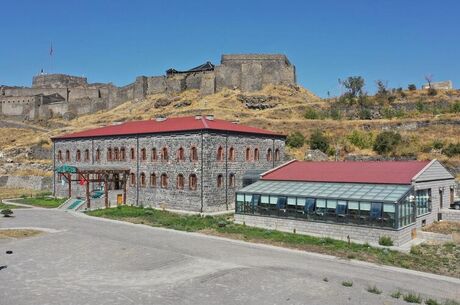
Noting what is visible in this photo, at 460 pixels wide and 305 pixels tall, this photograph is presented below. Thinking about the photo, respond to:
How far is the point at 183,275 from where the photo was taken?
1850 centimetres

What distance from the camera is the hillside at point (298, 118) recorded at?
5422 centimetres

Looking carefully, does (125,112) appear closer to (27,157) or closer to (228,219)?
(27,157)

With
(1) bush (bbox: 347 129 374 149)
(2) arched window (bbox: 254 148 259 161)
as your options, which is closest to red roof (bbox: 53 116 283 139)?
(2) arched window (bbox: 254 148 259 161)

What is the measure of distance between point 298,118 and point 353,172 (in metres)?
41.7

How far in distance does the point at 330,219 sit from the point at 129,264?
11722mm

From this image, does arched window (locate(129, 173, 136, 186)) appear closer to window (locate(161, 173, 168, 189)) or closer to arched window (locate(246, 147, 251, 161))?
window (locate(161, 173, 168, 189))

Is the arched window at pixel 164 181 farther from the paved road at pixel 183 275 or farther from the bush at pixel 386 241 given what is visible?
the bush at pixel 386 241

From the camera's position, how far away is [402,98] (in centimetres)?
7544

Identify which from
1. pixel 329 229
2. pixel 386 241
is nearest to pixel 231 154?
pixel 329 229

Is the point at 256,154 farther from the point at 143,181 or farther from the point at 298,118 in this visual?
the point at 298,118

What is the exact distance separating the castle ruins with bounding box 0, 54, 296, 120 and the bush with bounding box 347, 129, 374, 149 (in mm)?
28573

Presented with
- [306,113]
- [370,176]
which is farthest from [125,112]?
[370,176]

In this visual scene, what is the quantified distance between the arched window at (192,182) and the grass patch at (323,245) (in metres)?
3.36

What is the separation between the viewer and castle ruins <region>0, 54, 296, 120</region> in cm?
8269
